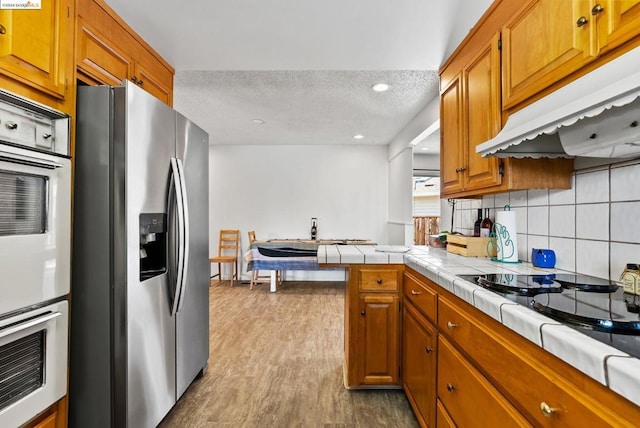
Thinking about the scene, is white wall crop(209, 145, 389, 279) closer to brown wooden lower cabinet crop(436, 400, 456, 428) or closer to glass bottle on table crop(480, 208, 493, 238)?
glass bottle on table crop(480, 208, 493, 238)

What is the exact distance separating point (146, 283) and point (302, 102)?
108 inches

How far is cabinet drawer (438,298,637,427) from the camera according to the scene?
2.17ft

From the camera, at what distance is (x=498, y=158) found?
61.9 inches

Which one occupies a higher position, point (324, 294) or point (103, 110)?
point (103, 110)

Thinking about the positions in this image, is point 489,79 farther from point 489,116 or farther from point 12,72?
point 12,72

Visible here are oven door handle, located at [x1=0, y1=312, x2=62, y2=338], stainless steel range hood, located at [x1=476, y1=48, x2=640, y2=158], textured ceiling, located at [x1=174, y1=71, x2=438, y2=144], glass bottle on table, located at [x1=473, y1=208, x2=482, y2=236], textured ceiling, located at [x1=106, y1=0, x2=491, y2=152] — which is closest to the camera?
stainless steel range hood, located at [x1=476, y1=48, x2=640, y2=158]

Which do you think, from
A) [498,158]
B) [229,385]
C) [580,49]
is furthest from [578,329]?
[229,385]

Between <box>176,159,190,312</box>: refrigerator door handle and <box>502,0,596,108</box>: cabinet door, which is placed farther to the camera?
<box>176,159,190,312</box>: refrigerator door handle

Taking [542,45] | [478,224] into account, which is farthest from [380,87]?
[542,45]

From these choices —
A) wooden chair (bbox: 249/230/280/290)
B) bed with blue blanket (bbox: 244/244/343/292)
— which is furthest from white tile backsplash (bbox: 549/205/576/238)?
wooden chair (bbox: 249/230/280/290)

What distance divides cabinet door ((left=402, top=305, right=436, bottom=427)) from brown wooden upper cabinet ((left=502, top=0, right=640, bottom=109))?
3.83 feet

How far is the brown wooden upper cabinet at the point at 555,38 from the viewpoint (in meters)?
0.94

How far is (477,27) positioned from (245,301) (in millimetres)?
4035

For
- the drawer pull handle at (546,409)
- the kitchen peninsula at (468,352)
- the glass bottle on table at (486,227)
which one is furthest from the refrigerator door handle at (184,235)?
the glass bottle on table at (486,227)
